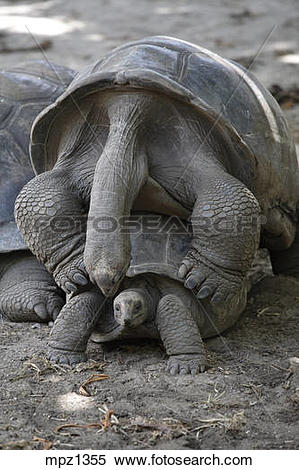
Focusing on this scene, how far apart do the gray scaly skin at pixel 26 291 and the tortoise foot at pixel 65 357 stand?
58 centimetres

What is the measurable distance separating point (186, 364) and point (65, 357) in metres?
0.60

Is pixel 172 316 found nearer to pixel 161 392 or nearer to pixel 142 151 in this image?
pixel 161 392

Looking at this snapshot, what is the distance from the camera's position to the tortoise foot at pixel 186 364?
156 inches

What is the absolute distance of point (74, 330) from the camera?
13.6 ft

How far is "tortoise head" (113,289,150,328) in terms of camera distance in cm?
402

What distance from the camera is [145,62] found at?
4.41 metres

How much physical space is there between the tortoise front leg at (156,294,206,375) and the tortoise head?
→ 101 mm

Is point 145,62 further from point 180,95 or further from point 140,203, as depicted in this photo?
point 140,203

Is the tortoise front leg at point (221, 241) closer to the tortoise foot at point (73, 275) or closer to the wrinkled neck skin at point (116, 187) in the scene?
the wrinkled neck skin at point (116, 187)

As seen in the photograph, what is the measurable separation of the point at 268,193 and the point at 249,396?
1399 mm

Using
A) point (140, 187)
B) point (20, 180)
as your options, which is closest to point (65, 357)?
point (140, 187)

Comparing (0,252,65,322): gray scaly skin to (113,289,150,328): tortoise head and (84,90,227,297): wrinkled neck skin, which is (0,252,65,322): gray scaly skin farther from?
(84,90,227,297): wrinkled neck skin

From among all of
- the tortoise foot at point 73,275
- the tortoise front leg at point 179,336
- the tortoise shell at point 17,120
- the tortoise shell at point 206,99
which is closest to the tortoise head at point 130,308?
the tortoise front leg at point 179,336

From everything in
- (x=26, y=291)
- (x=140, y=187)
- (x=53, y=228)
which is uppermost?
(x=140, y=187)
